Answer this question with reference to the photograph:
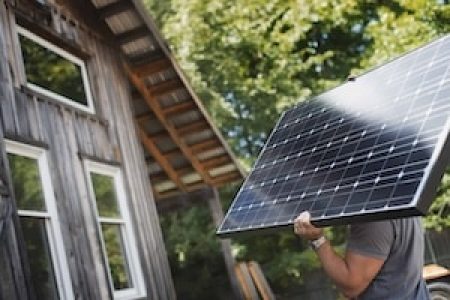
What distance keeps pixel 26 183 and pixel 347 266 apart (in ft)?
14.2

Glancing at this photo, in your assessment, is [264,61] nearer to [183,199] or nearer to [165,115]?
[183,199]

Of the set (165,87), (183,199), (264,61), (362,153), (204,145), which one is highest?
(264,61)

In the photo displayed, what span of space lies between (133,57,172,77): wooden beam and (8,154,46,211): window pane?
3823 mm

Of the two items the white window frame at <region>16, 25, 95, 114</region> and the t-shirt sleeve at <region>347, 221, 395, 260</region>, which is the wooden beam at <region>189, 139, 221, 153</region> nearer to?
the white window frame at <region>16, 25, 95, 114</region>

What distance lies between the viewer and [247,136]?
1883 centimetres

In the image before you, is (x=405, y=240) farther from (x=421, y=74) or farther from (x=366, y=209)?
(x=421, y=74)

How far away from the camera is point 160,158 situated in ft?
41.9

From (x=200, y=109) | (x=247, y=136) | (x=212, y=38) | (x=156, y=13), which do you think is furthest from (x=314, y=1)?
(x=200, y=109)

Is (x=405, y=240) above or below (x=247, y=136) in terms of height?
below

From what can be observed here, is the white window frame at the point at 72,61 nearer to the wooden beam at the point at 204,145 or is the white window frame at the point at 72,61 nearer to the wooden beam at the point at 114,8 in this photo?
the wooden beam at the point at 114,8

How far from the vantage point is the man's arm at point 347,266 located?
9.37ft

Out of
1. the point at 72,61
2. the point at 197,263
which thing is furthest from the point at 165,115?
the point at 197,263

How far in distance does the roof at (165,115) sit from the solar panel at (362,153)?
5.58 m

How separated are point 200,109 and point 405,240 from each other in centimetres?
833
